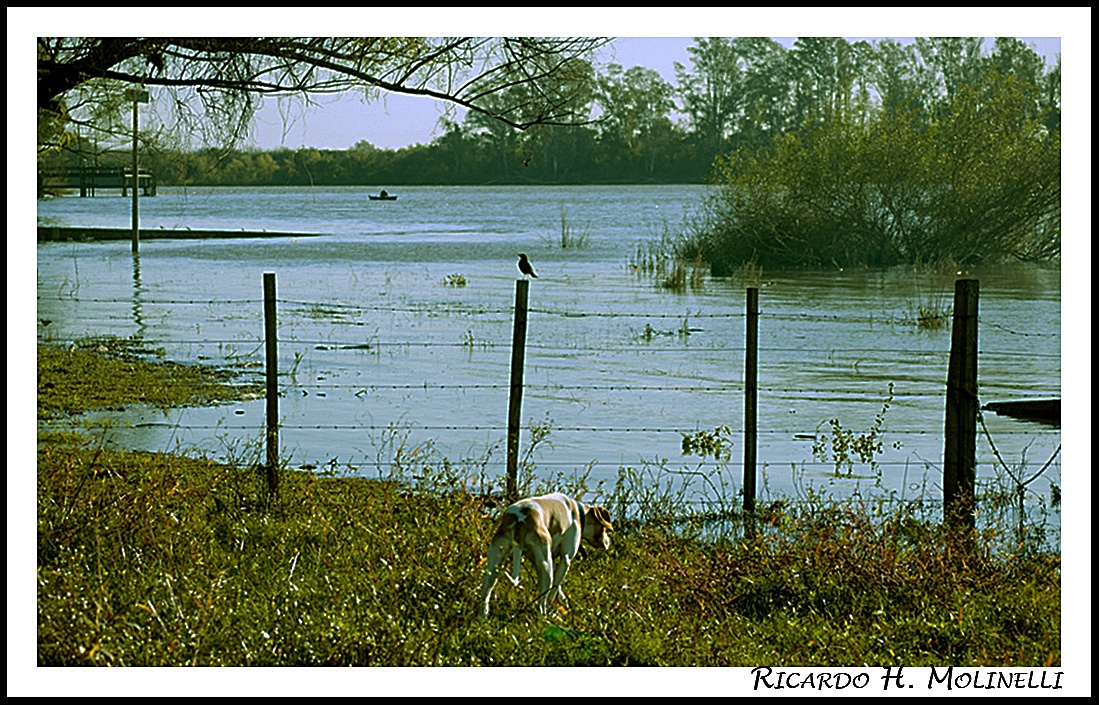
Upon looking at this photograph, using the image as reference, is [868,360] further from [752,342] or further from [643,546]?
[643,546]

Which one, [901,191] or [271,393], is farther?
[901,191]

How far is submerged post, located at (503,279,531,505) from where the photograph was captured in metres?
7.70

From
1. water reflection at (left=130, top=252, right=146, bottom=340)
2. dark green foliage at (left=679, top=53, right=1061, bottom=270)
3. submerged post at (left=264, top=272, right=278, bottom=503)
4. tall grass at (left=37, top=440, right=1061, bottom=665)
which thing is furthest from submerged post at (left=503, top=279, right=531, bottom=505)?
dark green foliage at (left=679, top=53, right=1061, bottom=270)

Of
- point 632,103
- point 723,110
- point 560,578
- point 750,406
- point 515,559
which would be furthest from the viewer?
point 723,110

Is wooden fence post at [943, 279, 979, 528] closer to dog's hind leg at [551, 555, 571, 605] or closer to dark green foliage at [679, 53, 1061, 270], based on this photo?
dog's hind leg at [551, 555, 571, 605]

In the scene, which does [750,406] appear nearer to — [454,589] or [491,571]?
[454,589]

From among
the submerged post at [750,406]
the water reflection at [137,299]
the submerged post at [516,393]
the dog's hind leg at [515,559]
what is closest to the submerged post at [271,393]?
the submerged post at [516,393]

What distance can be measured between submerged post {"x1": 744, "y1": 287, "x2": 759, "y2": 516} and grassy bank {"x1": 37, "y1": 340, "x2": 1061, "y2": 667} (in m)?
0.34

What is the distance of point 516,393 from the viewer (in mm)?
7949

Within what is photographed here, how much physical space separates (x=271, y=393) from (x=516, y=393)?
5.14 feet

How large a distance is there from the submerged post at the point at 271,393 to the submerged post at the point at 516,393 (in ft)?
4.65

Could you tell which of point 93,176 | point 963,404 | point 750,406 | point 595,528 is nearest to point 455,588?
point 595,528

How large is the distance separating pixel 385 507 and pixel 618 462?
3.22m

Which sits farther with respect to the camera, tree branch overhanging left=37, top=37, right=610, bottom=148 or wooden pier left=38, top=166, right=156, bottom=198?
wooden pier left=38, top=166, right=156, bottom=198
